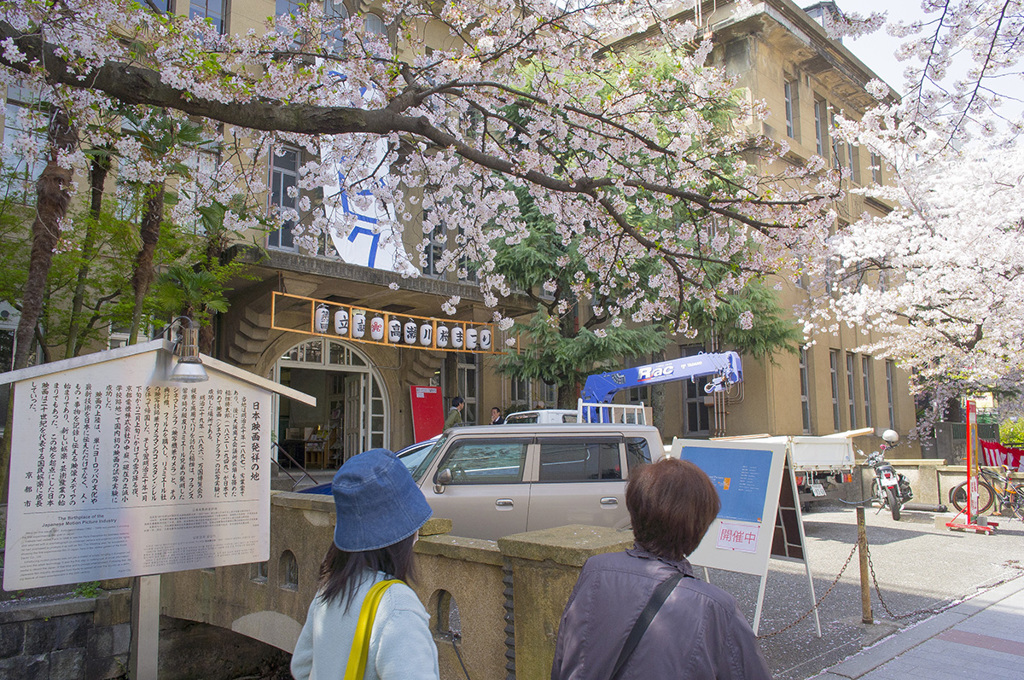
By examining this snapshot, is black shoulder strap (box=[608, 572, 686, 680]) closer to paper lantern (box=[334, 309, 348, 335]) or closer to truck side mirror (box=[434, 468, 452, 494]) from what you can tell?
truck side mirror (box=[434, 468, 452, 494])

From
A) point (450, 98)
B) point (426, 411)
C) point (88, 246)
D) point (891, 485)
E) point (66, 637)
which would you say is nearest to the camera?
point (66, 637)

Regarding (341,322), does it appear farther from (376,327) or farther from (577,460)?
(577,460)

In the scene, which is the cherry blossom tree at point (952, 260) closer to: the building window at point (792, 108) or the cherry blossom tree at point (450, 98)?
the building window at point (792, 108)

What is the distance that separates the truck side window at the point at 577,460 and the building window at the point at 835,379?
1737 cm

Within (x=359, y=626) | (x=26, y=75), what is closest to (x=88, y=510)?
(x=359, y=626)

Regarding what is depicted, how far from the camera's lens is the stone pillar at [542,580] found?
11.9 ft

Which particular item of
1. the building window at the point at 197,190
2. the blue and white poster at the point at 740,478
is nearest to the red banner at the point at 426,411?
the building window at the point at 197,190

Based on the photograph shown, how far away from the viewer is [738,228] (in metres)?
7.75

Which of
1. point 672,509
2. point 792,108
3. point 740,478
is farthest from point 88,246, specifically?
point 792,108

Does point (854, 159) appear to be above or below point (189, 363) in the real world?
above

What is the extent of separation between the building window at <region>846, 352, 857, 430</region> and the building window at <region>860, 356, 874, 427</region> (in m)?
0.47

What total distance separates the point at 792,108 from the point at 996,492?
1409 cm

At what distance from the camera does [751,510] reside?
586 cm

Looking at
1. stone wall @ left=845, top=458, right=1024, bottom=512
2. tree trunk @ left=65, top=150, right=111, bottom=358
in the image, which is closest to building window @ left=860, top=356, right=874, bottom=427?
stone wall @ left=845, top=458, right=1024, bottom=512
